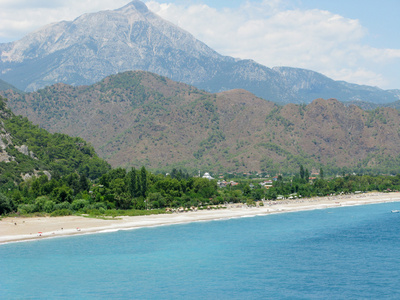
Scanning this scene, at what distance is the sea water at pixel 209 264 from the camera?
58.0m

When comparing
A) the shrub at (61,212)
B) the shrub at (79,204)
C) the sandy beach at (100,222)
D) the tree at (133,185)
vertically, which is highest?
the tree at (133,185)

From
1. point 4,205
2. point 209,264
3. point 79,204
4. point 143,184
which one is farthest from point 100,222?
point 209,264

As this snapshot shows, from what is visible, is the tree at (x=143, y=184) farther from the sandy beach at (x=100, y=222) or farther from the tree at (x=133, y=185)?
the sandy beach at (x=100, y=222)

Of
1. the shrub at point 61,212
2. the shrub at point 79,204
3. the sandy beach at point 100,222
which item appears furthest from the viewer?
the shrub at point 79,204

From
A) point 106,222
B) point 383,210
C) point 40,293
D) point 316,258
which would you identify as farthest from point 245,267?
point 383,210

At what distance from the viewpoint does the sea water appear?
58.0m

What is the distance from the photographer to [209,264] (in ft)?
234

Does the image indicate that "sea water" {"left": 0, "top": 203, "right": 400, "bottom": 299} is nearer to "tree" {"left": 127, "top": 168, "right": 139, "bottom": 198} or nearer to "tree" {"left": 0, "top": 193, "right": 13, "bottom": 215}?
"tree" {"left": 0, "top": 193, "right": 13, "bottom": 215}

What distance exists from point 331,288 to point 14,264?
4121 centimetres

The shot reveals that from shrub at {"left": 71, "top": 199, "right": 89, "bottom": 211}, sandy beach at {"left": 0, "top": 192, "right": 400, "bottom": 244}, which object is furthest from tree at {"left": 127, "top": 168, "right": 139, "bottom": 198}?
sandy beach at {"left": 0, "top": 192, "right": 400, "bottom": 244}

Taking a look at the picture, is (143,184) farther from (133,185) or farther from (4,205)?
(4,205)

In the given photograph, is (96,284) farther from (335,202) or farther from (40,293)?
(335,202)

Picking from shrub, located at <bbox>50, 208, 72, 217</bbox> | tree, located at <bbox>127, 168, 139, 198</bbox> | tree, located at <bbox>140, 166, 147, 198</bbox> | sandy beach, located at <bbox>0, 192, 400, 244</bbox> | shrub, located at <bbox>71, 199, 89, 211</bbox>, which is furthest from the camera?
tree, located at <bbox>140, 166, 147, 198</bbox>

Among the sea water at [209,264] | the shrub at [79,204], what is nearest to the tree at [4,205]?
the shrub at [79,204]
